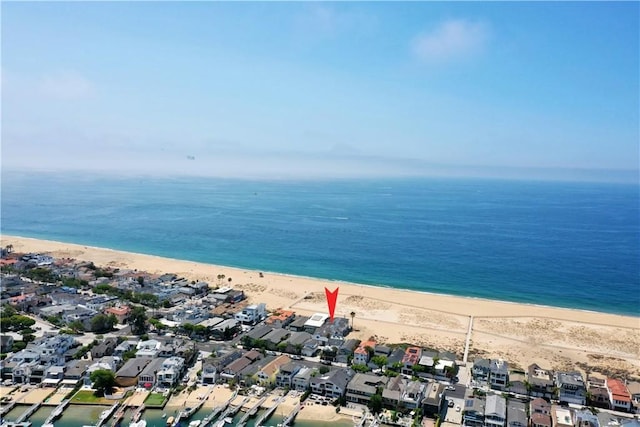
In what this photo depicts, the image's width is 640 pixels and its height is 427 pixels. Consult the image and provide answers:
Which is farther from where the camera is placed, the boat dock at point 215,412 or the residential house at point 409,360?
the residential house at point 409,360

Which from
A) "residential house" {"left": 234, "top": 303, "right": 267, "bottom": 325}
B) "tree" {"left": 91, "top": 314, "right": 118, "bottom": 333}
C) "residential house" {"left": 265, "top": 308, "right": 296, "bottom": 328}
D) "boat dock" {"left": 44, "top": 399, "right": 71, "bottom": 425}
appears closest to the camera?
"boat dock" {"left": 44, "top": 399, "right": 71, "bottom": 425}

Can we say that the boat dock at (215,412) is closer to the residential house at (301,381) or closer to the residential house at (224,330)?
the residential house at (301,381)

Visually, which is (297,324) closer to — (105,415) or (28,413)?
(105,415)

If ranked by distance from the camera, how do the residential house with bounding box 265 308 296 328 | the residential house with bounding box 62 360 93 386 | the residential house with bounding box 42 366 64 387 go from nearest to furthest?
1. the residential house with bounding box 42 366 64 387
2. the residential house with bounding box 62 360 93 386
3. the residential house with bounding box 265 308 296 328

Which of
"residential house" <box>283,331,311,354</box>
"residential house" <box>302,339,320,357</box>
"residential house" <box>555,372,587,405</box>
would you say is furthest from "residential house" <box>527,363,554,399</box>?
"residential house" <box>283,331,311,354</box>

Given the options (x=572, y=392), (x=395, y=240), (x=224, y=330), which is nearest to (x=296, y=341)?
(x=224, y=330)

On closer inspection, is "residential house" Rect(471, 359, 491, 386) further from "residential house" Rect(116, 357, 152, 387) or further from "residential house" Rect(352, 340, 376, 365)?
"residential house" Rect(116, 357, 152, 387)

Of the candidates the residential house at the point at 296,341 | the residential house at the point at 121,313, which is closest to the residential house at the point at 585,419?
the residential house at the point at 296,341
